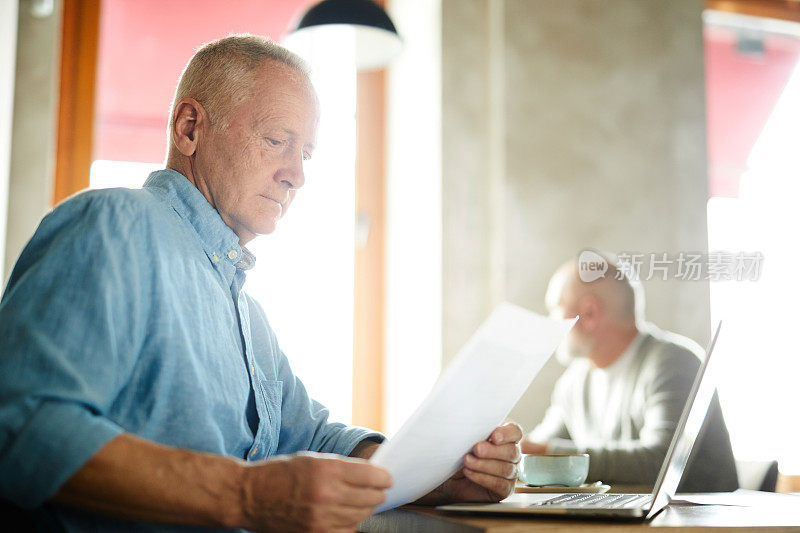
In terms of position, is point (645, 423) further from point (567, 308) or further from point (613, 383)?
point (567, 308)

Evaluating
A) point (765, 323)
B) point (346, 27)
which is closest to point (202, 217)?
point (346, 27)

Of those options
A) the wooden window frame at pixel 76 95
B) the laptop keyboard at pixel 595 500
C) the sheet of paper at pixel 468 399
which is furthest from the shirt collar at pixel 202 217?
the wooden window frame at pixel 76 95

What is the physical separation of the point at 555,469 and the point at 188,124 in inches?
30.8

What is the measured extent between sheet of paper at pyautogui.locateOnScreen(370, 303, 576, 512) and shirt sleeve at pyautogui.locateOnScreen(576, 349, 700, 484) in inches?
39.1

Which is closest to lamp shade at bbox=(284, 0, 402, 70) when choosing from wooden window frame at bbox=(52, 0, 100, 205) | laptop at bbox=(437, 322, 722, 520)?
wooden window frame at bbox=(52, 0, 100, 205)

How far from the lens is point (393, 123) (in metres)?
3.44

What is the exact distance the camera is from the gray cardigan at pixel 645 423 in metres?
1.56

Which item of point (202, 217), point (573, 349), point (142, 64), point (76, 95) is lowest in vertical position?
point (573, 349)

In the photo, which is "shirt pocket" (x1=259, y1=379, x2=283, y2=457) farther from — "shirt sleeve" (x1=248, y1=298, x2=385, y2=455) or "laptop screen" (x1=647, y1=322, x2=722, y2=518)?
"laptop screen" (x1=647, y1=322, x2=722, y2=518)

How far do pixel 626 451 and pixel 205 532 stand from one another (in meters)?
1.41

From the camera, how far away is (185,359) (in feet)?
2.92

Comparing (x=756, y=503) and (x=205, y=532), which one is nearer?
(x=205, y=532)

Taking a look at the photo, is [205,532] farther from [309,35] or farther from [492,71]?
[492,71]

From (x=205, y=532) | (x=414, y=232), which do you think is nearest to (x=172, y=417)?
(x=205, y=532)
